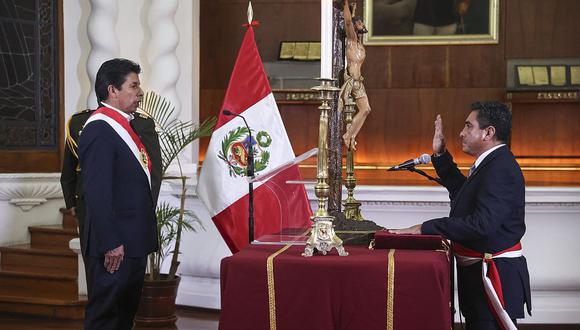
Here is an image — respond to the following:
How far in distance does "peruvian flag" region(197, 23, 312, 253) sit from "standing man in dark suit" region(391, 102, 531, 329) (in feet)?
5.52

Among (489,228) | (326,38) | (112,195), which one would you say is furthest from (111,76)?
(489,228)

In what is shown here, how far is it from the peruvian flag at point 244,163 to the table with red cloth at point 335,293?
198 centimetres

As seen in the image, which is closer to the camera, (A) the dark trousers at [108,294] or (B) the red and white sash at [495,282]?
(B) the red and white sash at [495,282]

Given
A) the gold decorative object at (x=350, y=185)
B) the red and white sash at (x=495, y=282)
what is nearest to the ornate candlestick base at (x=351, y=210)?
the gold decorative object at (x=350, y=185)

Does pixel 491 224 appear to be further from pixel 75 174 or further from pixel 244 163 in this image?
pixel 75 174

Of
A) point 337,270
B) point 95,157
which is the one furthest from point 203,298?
point 337,270

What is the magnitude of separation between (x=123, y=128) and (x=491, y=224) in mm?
1542

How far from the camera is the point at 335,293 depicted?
3.08 m

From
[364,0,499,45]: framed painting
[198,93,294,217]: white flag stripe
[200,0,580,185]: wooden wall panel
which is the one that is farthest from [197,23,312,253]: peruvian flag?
[364,0,499,45]: framed painting

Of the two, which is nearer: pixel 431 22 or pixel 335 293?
pixel 335 293

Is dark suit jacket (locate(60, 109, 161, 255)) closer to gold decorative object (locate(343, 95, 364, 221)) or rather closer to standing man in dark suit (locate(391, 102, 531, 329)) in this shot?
gold decorative object (locate(343, 95, 364, 221))

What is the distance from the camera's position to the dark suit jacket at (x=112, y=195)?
353cm

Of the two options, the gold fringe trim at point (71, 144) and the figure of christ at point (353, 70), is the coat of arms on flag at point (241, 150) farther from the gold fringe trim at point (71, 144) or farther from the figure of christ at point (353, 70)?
the figure of christ at point (353, 70)

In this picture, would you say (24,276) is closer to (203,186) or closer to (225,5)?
(203,186)
